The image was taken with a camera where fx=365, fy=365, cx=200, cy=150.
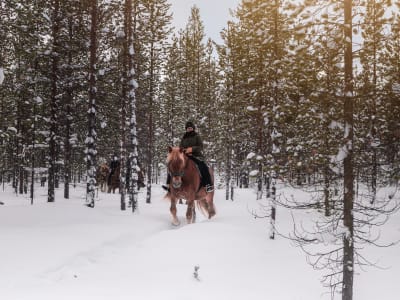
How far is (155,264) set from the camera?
326 inches

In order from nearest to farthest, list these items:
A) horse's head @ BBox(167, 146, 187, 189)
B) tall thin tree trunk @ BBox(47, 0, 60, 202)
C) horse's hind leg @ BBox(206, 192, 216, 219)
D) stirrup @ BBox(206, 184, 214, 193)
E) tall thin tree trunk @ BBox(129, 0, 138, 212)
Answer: horse's head @ BBox(167, 146, 187, 189) → stirrup @ BBox(206, 184, 214, 193) → horse's hind leg @ BBox(206, 192, 216, 219) → tall thin tree trunk @ BBox(129, 0, 138, 212) → tall thin tree trunk @ BBox(47, 0, 60, 202)

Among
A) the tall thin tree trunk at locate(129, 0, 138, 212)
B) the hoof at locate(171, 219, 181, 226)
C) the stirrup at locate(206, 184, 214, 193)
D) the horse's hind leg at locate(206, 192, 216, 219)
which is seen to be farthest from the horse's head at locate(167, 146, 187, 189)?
the tall thin tree trunk at locate(129, 0, 138, 212)

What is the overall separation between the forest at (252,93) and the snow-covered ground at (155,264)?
1027mm

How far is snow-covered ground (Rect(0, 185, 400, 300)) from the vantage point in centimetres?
676

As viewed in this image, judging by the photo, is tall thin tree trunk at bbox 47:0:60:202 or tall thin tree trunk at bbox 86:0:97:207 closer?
tall thin tree trunk at bbox 86:0:97:207

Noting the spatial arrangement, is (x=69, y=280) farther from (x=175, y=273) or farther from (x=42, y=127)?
(x=42, y=127)

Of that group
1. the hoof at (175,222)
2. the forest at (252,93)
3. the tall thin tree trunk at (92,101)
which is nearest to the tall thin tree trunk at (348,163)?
the forest at (252,93)

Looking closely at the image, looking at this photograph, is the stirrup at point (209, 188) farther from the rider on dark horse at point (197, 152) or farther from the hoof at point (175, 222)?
the hoof at point (175, 222)

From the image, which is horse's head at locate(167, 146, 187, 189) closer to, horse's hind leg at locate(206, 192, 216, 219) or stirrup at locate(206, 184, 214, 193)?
stirrup at locate(206, 184, 214, 193)

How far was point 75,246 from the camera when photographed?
8633 millimetres

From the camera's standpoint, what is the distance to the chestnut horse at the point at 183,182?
1222 centimetres

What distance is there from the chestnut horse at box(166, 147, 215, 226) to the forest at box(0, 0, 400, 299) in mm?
2542

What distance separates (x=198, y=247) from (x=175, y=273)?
161 centimetres

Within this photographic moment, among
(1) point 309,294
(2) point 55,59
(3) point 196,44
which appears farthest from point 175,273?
(3) point 196,44
